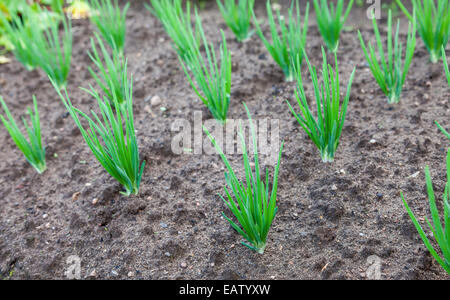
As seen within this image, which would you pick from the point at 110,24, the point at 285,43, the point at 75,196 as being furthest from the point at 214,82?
the point at 110,24

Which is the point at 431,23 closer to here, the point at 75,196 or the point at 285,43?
the point at 285,43

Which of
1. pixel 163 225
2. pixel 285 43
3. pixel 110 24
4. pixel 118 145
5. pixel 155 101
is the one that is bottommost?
pixel 163 225

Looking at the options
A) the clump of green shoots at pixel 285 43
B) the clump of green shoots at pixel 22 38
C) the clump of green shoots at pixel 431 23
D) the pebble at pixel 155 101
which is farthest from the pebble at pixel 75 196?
the clump of green shoots at pixel 431 23

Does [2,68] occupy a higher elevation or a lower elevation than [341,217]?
higher

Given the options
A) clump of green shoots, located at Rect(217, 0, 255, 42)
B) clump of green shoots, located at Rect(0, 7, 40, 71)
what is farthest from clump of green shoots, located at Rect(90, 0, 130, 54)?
clump of green shoots, located at Rect(217, 0, 255, 42)

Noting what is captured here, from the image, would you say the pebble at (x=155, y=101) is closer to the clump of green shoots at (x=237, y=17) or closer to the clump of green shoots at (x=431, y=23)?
the clump of green shoots at (x=237, y=17)
